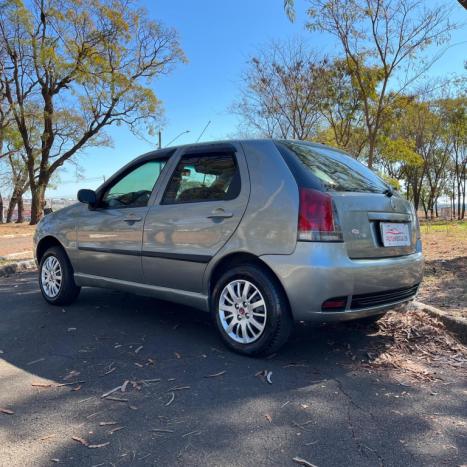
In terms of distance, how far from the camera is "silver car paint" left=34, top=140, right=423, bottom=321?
3156 millimetres

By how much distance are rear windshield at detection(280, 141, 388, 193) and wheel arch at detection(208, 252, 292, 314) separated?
2.43 feet

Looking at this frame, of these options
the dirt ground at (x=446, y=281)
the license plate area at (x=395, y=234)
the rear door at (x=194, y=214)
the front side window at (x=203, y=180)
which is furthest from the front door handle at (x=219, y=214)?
the dirt ground at (x=446, y=281)

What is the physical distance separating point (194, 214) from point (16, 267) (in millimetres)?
5640

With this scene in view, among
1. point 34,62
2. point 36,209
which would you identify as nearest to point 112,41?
point 34,62

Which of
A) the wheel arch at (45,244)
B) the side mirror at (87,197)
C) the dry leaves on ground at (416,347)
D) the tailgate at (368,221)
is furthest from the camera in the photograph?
the wheel arch at (45,244)

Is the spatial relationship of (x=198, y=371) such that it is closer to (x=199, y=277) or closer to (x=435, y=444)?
(x=199, y=277)

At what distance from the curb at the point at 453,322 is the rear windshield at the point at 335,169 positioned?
1315mm

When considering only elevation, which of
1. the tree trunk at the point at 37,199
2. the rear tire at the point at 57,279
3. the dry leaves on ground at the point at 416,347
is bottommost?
the dry leaves on ground at the point at 416,347

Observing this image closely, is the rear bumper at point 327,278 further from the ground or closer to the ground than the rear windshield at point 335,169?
closer to the ground

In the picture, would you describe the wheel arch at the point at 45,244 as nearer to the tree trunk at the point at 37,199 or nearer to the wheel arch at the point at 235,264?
the wheel arch at the point at 235,264

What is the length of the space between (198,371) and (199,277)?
0.80 m

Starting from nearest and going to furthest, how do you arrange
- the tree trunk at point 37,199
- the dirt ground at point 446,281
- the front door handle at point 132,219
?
1. the front door handle at point 132,219
2. the dirt ground at point 446,281
3. the tree trunk at point 37,199

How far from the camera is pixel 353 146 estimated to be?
24109 mm

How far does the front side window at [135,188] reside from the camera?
171 inches
